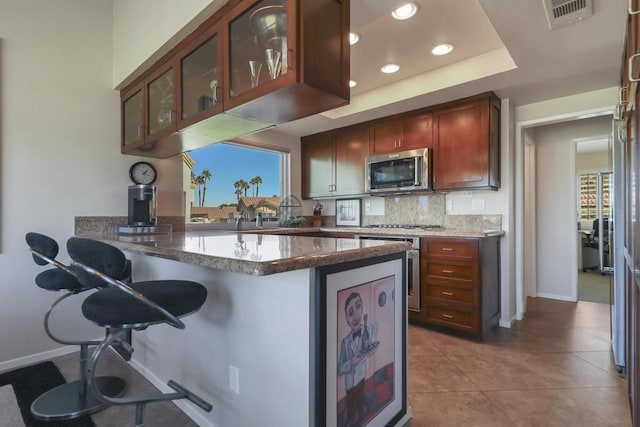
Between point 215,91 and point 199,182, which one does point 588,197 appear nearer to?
point 199,182

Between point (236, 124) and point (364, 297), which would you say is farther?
point (236, 124)

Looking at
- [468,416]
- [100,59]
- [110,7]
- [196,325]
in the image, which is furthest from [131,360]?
[110,7]

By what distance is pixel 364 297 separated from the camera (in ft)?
4.61

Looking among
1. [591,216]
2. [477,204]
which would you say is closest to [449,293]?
[477,204]

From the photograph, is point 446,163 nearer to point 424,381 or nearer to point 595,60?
point 595,60

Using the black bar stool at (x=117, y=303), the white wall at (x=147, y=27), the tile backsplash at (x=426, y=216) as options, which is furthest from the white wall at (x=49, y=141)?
the tile backsplash at (x=426, y=216)

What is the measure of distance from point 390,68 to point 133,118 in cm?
229

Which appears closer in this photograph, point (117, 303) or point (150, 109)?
point (117, 303)

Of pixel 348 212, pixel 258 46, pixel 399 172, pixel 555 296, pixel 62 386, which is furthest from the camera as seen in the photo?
pixel 348 212

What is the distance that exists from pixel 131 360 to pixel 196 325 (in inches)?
41.0

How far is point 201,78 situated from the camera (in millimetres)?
1978

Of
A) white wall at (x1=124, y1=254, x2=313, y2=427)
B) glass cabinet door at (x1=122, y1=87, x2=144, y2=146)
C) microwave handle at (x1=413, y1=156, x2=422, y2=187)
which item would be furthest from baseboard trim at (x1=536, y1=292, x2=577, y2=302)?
glass cabinet door at (x1=122, y1=87, x2=144, y2=146)

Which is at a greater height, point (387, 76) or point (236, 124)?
point (387, 76)

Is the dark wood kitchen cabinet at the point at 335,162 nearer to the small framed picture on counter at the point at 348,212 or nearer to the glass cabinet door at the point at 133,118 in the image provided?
the small framed picture on counter at the point at 348,212
